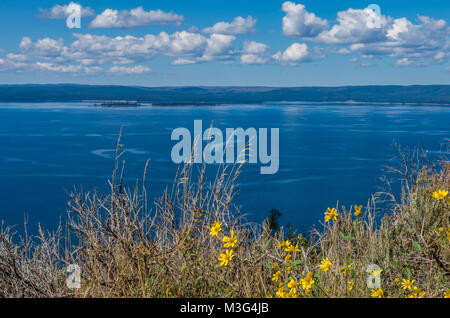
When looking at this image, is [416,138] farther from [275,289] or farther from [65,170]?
[275,289]

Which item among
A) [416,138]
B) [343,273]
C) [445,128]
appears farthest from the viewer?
[445,128]

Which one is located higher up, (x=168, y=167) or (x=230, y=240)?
(x=230, y=240)

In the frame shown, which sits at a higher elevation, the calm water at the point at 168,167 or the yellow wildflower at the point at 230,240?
the yellow wildflower at the point at 230,240

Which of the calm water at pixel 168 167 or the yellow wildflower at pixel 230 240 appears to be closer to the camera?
the yellow wildflower at pixel 230 240

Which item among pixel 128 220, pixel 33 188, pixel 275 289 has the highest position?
pixel 128 220

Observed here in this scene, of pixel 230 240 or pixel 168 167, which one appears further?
pixel 168 167

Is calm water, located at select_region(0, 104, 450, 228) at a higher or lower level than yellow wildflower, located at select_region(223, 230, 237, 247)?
lower

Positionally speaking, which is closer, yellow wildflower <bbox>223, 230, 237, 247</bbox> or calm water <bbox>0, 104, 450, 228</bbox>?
yellow wildflower <bbox>223, 230, 237, 247</bbox>

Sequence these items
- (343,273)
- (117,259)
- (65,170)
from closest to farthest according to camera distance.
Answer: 1. (343,273)
2. (117,259)
3. (65,170)

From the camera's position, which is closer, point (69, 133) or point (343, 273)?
point (343, 273)

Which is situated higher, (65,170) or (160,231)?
(160,231)

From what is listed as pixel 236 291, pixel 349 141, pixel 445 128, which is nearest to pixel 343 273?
pixel 236 291
